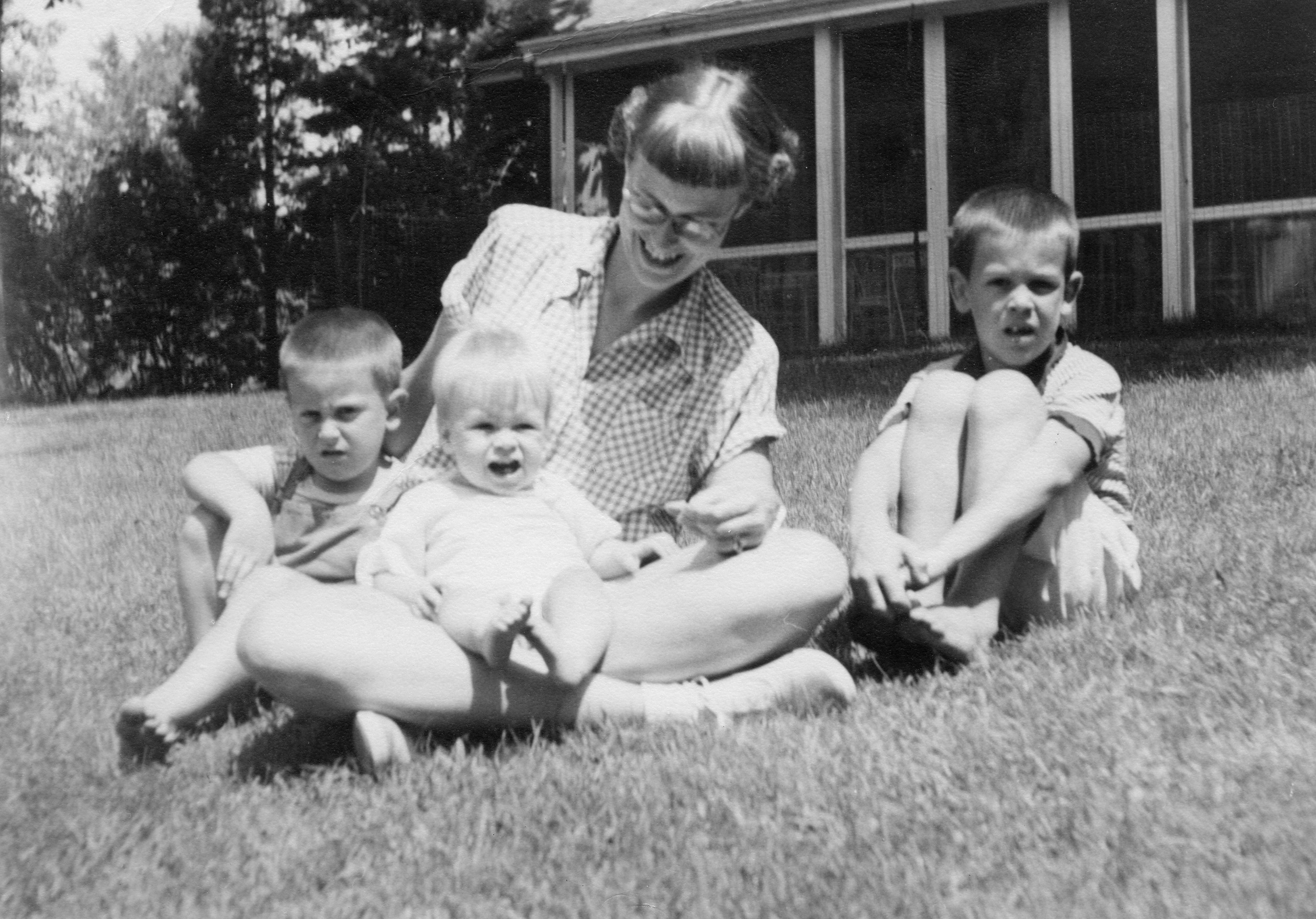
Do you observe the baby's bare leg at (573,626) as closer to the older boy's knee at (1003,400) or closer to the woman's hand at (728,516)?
the woman's hand at (728,516)

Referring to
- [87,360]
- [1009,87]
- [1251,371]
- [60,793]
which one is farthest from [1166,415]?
[87,360]

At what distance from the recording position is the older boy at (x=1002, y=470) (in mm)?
2842

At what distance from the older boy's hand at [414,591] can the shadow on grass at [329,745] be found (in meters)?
0.20

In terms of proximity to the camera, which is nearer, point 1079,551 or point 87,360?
point 1079,551

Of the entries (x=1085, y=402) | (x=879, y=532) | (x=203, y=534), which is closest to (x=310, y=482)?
(x=203, y=534)

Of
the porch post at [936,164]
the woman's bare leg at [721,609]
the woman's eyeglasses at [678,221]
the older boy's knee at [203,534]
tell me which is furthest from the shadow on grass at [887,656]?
the porch post at [936,164]

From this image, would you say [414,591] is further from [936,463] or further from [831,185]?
[831,185]

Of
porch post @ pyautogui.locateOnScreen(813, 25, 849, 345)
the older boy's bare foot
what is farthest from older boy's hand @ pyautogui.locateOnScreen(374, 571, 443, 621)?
porch post @ pyautogui.locateOnScreen(813, 25, 849, 345)

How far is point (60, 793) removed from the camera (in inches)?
94.2

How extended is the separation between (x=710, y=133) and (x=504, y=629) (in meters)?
1.11

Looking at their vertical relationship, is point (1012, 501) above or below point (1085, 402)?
below

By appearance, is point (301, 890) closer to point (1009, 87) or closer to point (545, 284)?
point (545, 284)

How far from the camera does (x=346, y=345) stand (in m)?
2.98

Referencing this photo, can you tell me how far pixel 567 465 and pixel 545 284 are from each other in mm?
404
